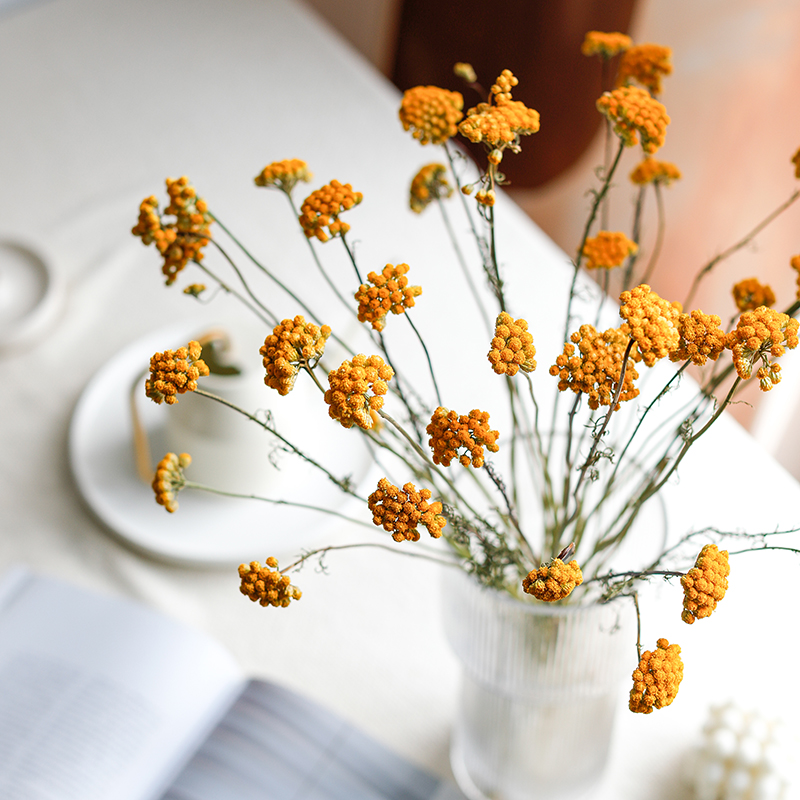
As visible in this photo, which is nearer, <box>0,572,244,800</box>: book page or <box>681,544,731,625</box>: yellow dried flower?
<box>681,544,731,625</box>: yellow dried flower

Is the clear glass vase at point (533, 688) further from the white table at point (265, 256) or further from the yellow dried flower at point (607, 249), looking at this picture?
the yellow dried flower at point (607, 249)

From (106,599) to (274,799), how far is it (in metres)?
0.21

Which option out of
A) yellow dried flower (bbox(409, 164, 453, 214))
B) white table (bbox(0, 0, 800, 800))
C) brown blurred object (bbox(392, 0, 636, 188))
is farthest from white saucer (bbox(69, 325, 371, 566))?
brown blurred object (bbox(392, 0, 636, 188))

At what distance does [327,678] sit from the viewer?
0.69 m

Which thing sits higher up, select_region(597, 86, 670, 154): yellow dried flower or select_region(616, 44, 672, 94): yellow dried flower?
select_region(616, 44, 672, 94): yellow dried flower

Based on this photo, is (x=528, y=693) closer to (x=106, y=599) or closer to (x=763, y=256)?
(x=106, y=599)

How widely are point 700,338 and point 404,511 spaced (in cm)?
13

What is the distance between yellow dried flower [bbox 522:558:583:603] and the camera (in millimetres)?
338

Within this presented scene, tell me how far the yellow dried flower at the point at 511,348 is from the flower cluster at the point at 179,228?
16 centimetres

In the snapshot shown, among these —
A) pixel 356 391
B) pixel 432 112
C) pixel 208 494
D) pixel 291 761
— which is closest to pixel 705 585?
pixel 356 391

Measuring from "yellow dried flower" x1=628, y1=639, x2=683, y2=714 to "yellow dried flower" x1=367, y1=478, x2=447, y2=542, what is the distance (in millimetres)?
98

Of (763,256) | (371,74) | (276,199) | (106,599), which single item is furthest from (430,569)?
(763,256)

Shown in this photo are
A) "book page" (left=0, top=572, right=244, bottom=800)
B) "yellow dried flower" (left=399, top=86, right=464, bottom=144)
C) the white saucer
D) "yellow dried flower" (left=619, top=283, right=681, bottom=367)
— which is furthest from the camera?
the white saucer

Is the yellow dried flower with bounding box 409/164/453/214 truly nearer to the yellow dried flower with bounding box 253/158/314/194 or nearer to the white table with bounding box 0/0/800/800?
the yellow dried flower with bounding box 253/158/314/194
